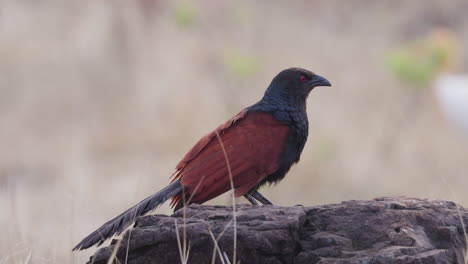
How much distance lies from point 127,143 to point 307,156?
2.37 m

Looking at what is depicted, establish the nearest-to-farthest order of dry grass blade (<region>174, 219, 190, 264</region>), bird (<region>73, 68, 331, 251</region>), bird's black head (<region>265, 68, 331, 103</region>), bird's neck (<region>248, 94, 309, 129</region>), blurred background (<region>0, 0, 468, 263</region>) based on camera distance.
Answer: dry grass blade (<region>174, 219, 190, 264</region>) → bird (<region>73, 68, 331, 251</region>) → bird's neck (<region>248, 94, 309, 129</region>) → bird's black head (<region>265, 68, 331, 103</region>) → blurred background (<region>0, 0, 468, 263</region>)

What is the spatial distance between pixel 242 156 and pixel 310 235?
28.0 inches

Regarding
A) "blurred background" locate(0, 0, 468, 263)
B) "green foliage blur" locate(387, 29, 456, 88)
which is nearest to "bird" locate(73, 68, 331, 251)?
"blurred background" locate(0, 0, 468, 263)

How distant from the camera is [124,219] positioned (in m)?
3.44

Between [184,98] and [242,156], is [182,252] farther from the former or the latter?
[184,98]

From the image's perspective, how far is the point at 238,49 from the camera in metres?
13.3

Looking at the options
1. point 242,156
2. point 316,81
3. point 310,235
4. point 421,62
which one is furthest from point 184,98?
point 310,235

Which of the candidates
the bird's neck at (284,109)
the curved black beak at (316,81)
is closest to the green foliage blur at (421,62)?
the curved black beak at (316,81)

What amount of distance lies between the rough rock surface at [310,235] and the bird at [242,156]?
0.21 metres

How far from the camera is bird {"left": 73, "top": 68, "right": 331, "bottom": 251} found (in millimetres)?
3635

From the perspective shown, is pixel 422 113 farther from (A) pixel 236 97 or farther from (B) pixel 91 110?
(B) pixel 91 110

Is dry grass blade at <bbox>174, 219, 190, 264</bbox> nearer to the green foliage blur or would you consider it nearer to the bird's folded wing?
the bird's folded wing

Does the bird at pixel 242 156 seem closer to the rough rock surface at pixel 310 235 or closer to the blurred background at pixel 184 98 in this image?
the rough rock surface at pixel 310 235

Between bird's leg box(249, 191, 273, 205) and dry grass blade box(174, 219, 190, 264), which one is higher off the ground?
bird's leg box(249, 191, 273, 205)
